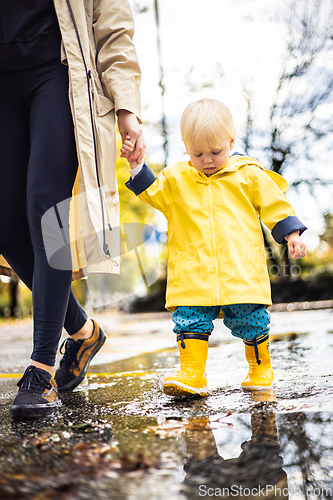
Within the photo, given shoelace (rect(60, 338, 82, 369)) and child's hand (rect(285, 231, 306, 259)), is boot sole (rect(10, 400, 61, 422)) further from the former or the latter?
child's hand (rect(285, 231, 306, 259))

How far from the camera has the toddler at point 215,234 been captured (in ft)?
7.27

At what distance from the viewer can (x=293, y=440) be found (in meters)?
1.34

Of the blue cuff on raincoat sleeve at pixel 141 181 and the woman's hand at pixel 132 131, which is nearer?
the woman's hand at pixel 132 131

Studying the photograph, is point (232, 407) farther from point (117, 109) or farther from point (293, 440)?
point (117, 109)

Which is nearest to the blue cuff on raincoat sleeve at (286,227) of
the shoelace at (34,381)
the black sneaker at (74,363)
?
the black sneaker at (74,363)

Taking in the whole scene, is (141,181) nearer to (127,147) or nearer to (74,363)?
(127,147)

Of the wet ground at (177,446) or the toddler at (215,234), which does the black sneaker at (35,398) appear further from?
the toddler at (215,234)

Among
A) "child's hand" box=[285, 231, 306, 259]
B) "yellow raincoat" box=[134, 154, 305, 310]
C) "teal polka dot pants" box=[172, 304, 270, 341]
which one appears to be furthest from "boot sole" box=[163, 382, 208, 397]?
"child's hand" box=[285, 231, 306, 259]

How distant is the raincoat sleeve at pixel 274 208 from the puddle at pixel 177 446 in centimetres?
66

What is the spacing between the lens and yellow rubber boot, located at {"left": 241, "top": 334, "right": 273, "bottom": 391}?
2209 millimetres

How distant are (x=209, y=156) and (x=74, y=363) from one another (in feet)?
3.92

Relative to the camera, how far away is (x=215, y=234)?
2.30 meters

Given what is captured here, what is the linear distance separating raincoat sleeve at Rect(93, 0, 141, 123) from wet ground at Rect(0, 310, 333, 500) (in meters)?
1.27

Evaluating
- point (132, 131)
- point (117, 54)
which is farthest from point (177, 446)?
point (117, 54)
